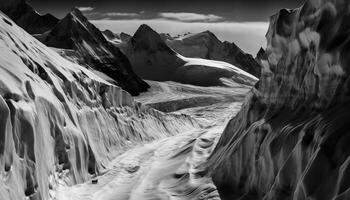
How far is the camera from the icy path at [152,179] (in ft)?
56.4

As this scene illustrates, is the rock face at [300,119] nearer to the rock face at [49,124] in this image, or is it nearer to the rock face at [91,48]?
the rock face at [49,124]

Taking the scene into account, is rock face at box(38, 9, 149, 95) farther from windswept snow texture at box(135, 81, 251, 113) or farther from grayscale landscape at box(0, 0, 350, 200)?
grayscale landscape at box(0, 0, 350, 200)

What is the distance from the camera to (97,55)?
127312mm

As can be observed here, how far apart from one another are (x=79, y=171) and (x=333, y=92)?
1173cm

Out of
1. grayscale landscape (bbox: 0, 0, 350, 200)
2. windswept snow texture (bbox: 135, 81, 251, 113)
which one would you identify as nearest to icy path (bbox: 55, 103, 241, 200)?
grayscale landscape (bbox: 0, 0, 350, 200)

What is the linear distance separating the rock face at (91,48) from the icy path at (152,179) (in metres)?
88.5

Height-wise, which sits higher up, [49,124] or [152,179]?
[49,124]

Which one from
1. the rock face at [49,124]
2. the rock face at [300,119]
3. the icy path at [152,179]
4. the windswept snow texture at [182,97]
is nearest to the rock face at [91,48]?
the windswept snow texture at [182,97]

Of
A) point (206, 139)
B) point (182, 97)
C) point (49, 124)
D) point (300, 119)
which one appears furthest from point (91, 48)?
point (300, 119)

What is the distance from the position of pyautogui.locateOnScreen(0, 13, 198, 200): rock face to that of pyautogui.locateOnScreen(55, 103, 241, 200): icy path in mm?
812

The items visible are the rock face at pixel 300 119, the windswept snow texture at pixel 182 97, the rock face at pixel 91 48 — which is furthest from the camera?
the rock face at pixel 91 48

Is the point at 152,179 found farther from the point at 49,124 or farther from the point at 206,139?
the point at 206,139

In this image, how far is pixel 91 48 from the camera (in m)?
129

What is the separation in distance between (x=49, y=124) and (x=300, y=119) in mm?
9999
